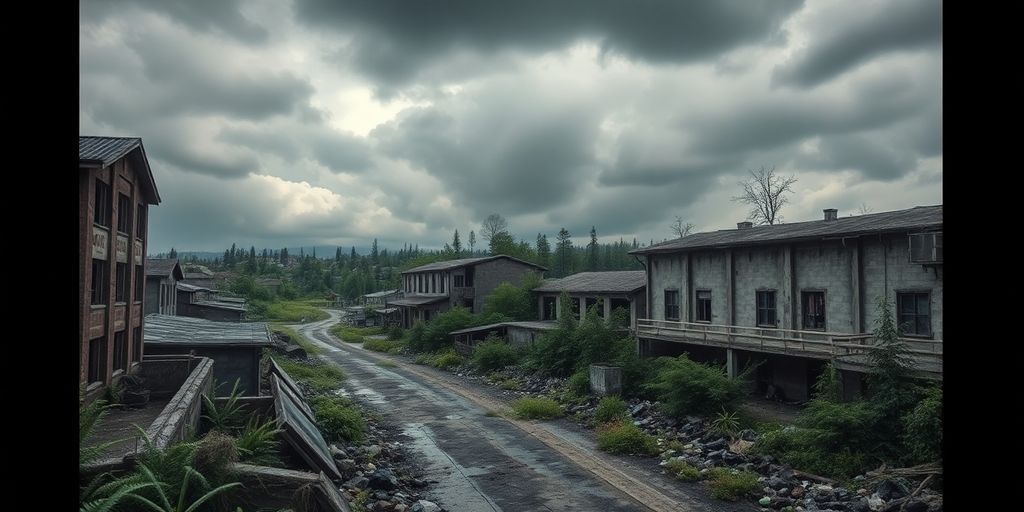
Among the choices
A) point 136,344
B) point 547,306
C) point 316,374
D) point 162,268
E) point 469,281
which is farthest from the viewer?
point 469,281

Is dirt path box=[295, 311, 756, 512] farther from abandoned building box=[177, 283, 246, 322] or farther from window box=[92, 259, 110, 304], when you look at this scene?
abandoned building box=[177, 283, 246, 322]

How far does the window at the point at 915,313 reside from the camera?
63.9ft

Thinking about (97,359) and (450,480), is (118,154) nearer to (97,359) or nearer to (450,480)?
(97,359)

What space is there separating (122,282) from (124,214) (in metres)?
2.22

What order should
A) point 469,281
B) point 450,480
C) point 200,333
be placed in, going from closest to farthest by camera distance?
point 450,480, point 200,333, point 469,281

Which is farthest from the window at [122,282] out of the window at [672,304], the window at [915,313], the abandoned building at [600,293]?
the window at [915,313]

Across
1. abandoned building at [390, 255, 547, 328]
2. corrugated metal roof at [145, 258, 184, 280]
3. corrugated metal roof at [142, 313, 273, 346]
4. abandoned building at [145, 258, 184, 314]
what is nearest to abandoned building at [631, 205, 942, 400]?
corrugated metal roof at [142, 313, 273, 346]

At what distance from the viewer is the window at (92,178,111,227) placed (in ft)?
56.4

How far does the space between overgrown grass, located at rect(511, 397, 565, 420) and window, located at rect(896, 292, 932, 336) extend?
39.3ft

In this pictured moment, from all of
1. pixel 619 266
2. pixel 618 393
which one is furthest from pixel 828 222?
pixel 619 266

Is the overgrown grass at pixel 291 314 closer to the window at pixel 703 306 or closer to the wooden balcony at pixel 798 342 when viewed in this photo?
the wooden balcony at pixel 798 342

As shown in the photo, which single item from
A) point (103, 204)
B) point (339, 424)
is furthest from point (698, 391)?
point (103, 204)

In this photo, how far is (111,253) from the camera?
17.9 meters
